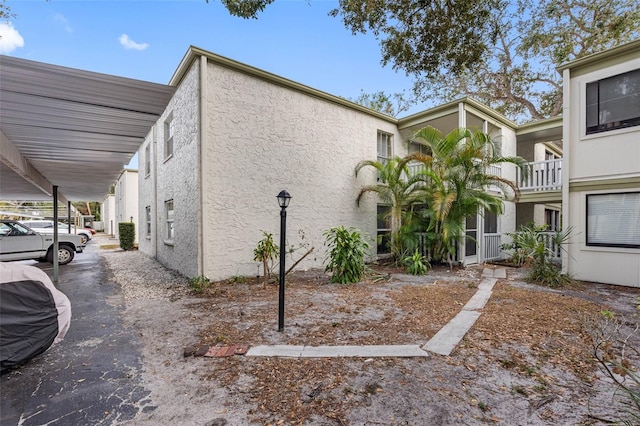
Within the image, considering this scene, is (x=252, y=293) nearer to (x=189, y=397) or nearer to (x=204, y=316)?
(x=204, y=316)

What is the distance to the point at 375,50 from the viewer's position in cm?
704

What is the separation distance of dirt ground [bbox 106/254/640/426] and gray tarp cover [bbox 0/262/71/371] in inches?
40.1

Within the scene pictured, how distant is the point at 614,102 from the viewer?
22.5ft

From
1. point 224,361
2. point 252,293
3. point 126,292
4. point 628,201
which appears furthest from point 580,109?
point 126,292

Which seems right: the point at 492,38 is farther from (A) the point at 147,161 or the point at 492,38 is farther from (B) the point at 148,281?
(A) the point at 147,161

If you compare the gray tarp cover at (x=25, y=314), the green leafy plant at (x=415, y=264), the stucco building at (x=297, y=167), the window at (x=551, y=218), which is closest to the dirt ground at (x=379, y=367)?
the gray tarp cover at (x=25, y=314)

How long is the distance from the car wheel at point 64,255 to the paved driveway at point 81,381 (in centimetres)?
747

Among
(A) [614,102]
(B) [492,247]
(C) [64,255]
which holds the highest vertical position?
(A) [614,102]

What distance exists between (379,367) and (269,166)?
5907 millimetres

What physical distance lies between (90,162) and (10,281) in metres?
6.65

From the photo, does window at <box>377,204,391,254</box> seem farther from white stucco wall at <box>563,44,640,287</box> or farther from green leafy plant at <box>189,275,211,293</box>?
green leafy plant at <box>189,275,211,293</box>

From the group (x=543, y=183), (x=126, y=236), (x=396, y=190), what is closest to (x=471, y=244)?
(x=396, y=190)

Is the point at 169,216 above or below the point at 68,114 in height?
below

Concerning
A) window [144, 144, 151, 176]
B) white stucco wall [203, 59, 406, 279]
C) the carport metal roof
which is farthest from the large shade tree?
window [144, 144, 151, 176]
